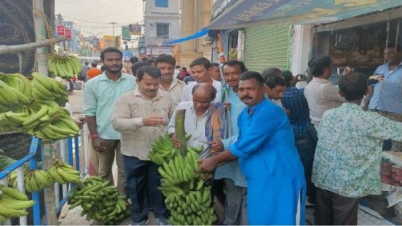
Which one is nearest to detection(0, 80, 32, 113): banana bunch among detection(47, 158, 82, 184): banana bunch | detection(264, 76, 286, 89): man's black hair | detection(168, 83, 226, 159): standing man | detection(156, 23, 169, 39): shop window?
detection(47, 158, 82, 184): banana bunch

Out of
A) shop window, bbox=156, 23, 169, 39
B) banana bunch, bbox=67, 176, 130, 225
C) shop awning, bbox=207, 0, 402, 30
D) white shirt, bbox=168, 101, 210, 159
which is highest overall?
shop window, bbox=156, 23, 169, 39

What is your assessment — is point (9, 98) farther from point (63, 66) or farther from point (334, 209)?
point (334, 209)

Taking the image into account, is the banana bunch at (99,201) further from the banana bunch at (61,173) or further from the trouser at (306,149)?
the trouser at (306,149)

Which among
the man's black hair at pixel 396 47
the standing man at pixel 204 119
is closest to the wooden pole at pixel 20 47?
the standing man at pixel 204 119

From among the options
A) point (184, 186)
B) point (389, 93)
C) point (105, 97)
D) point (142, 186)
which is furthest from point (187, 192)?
point (389, 93)

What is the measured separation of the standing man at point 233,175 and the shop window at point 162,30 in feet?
121

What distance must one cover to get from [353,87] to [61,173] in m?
2.38

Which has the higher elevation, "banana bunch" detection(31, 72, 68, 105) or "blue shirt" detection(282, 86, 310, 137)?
"banana bunch" detection(31, 72, 68, 105)

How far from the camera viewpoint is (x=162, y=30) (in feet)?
129

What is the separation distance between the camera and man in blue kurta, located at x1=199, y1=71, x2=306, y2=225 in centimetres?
255

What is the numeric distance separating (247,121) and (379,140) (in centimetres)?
102

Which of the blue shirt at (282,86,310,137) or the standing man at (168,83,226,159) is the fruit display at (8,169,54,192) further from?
the blue shirt at (282,86,310,137)

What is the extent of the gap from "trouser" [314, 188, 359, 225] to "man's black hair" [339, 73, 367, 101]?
2.71 ft

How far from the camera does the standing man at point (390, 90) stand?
3.91 metres
